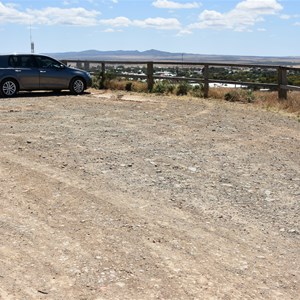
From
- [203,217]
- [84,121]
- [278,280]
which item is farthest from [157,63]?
[278,280]

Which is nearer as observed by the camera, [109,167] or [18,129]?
[109,167]

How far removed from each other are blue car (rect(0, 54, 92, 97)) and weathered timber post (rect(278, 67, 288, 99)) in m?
7.19

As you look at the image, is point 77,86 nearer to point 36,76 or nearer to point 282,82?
point 36,76

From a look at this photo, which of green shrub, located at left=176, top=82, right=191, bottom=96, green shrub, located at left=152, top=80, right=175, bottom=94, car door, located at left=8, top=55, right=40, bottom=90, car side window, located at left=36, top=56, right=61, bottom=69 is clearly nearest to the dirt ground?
car door, located at left=8, top=55, right=40, bottom=90

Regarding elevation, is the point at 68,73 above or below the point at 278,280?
above

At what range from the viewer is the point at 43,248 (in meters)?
5.04

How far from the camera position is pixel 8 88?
18.5m

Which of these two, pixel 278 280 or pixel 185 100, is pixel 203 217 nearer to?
pixel 278 280

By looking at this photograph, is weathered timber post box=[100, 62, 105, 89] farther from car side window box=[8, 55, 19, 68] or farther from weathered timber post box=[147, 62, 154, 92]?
car side window box=[8, 55, 19, 68]

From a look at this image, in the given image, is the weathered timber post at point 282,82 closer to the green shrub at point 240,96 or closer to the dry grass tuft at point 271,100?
the dry grass tuft at point 271,100

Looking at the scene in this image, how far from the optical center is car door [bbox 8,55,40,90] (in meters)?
18.6

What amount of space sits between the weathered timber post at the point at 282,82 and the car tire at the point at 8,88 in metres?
8.80

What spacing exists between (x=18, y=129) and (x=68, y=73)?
8.88 meters

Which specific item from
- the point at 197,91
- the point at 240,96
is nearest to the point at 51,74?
the point at 197,91
